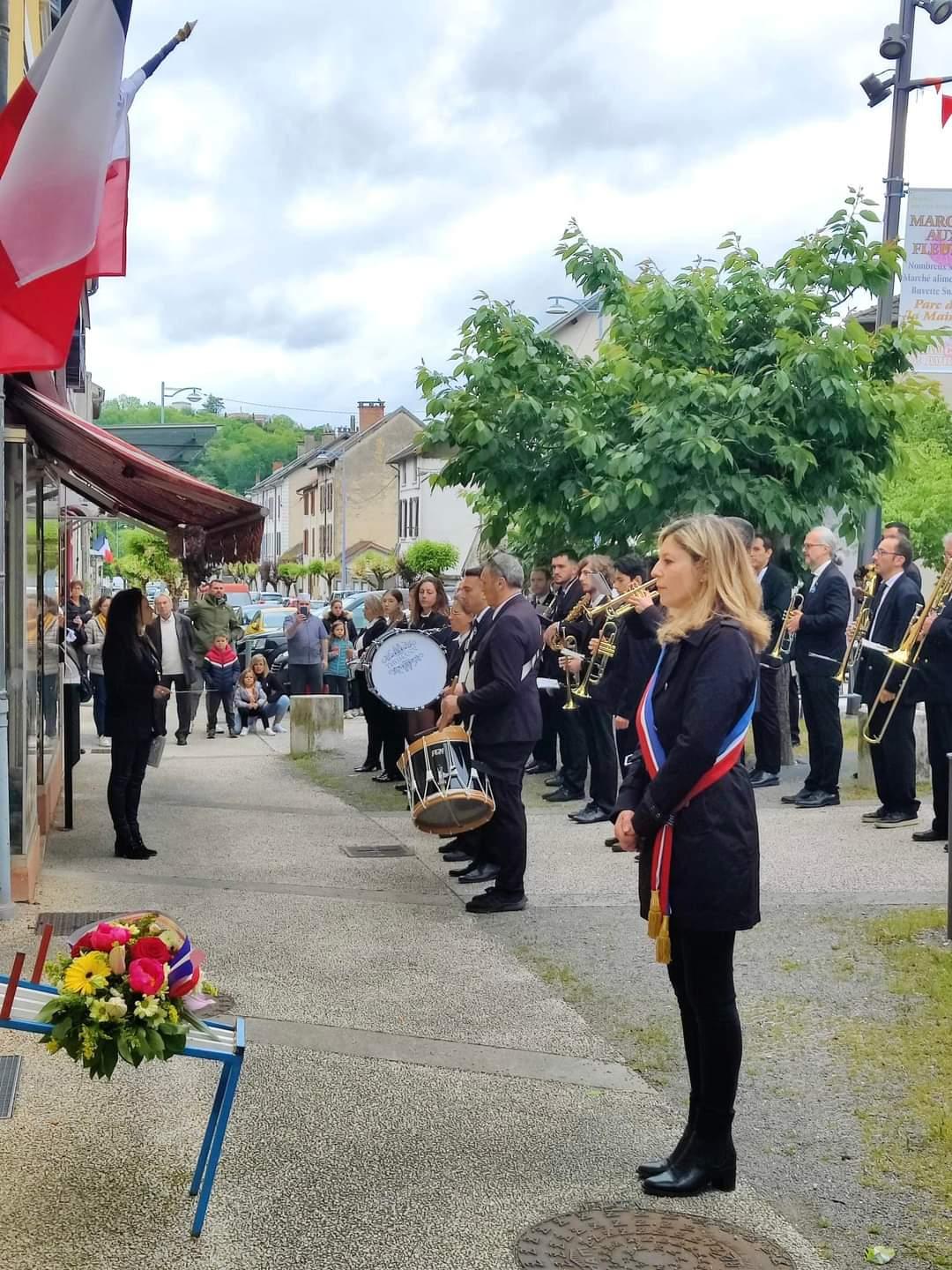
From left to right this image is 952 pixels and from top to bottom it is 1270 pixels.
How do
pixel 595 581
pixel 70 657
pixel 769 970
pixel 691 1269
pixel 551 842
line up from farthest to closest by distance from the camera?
pixel 70 657
pixel 595 581
pixel 551 842
pixel 769 970
pixel 691 1269

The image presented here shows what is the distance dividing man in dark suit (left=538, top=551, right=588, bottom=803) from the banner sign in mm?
5104

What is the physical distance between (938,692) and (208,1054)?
761 cm

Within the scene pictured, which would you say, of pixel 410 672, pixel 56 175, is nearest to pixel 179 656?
pixel 410 672

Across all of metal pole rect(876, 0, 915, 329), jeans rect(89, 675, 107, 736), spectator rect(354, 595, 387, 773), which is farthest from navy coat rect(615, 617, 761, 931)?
jeans rect(89, 675, 107, 736)

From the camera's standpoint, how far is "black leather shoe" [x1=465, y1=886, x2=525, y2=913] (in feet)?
28.4

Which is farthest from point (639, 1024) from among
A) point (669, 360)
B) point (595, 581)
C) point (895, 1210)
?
point (669, 360)

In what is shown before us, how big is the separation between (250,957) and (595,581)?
540cm

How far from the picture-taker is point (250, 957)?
24.4 feet

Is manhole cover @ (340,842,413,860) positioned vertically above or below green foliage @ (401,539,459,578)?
below

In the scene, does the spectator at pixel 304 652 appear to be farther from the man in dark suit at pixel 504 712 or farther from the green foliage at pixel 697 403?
the man in dark suit at pixel 504 712

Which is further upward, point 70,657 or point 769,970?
point 70,657

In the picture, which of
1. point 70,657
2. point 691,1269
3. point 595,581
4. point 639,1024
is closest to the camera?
point 691,1269

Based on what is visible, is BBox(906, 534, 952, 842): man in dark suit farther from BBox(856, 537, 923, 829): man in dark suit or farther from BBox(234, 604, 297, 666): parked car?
BBox(234, 604, 297, 666): parked car

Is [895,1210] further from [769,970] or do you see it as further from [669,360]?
[669,360]
